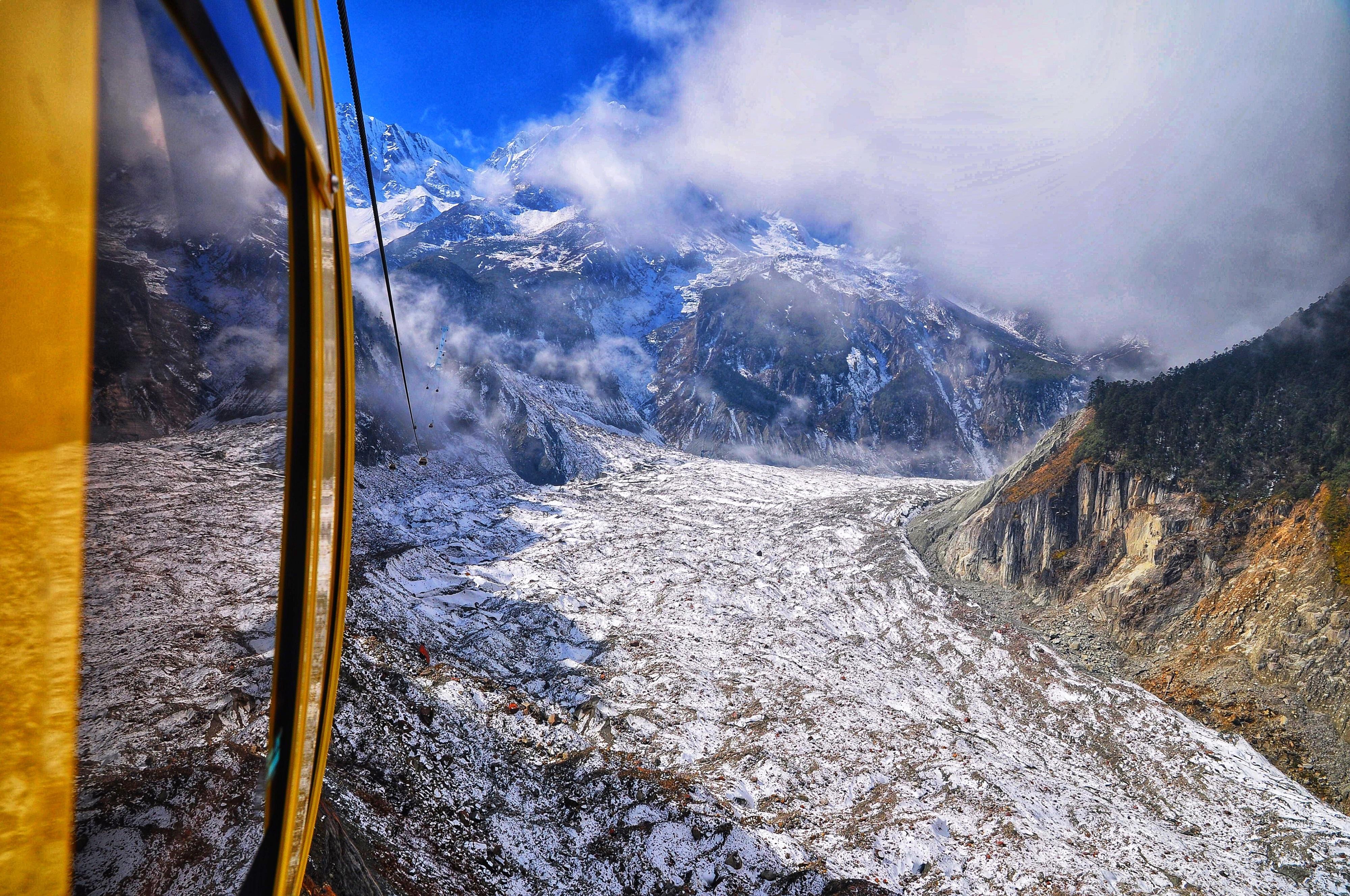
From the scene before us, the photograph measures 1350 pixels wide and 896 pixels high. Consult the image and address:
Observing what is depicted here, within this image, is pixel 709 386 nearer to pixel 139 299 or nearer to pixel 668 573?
pixel 668 573

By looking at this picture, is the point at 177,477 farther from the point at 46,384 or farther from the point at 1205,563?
the point at 1205,563

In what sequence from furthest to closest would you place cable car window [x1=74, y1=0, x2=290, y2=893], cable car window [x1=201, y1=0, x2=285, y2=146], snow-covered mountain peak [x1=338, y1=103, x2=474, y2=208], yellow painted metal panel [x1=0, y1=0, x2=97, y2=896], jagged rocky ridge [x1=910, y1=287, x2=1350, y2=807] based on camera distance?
snow-covered mountain peak [x1=338, y1=103, x2=474, y2=208] < jagged rocky ridge [x1=910, y1=287, x2=1350, y2=807] < cable car window [x1=201, y1=0, x2=285, y2=146] < cable car window [x1=74, y1=0, x2=290, y2=893] < yellow painted metal panel [x1=0, y1=0, x2=97, y2=896]

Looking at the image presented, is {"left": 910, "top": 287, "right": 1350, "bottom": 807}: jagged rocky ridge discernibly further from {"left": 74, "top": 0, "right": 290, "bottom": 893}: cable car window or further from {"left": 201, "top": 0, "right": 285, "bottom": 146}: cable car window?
{"left": 201, "top": 0, "right": 285, "bottom": 146}: cable car window

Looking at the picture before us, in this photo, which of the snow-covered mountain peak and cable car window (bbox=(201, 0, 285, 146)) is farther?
the snow-covered mountain peak

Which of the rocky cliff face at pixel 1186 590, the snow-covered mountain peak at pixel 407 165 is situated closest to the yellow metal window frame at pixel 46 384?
the rocky cliff face at pixel 1186 590

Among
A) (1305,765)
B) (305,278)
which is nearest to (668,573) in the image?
(1305,765)

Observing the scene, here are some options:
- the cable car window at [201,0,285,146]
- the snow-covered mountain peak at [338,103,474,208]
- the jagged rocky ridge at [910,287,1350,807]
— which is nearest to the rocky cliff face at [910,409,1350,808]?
the jagged rocky ridge at [910,287,1350,807]

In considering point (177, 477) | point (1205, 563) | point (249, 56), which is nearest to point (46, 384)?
point (177, 477)
